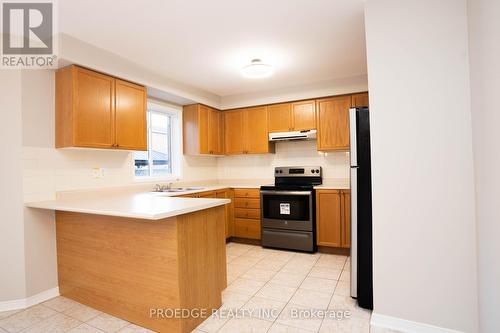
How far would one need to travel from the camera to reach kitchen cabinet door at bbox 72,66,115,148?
2.65m

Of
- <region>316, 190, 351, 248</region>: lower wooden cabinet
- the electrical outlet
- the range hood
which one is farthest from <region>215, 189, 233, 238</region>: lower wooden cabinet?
the electrical outlet

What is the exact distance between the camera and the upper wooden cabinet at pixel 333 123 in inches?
155

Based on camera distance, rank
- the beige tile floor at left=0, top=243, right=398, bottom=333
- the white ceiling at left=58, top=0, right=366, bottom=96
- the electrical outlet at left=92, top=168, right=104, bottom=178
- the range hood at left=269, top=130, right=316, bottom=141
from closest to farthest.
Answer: the beige tile floor at left=0, top=243, right=398, bottom=333
the white ceiling at left=58, top=0, right=366, bottom=96
the electrical outlet at left=92, top=168, right=104, bottom=178
the range hood at left=269, top=130, right=316, bottom=141

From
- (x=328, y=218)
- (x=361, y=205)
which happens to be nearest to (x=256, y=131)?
(x=328, y=218)

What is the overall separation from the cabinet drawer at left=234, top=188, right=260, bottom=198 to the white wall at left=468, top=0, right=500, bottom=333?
2.86 meters

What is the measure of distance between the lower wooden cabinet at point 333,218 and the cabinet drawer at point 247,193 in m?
0.95

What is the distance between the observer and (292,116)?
14.0 feet

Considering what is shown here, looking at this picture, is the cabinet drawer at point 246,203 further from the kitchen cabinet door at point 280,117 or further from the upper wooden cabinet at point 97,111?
the upper wooden cabinet at point 97,111

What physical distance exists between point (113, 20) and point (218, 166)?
3243 millimetres

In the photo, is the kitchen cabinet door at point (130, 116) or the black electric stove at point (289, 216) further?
the black electric stove at point (289, 216)

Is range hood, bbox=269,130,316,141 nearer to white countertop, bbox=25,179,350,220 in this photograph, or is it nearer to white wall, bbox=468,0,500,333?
white countertop, bbox=25,179,350,220

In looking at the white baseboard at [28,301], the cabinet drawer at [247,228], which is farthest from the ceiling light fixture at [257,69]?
the white baseboard at [28,301]

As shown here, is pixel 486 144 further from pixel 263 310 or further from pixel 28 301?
pixel 28 301

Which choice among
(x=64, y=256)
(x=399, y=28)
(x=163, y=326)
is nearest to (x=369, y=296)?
(x=163, y=326)
